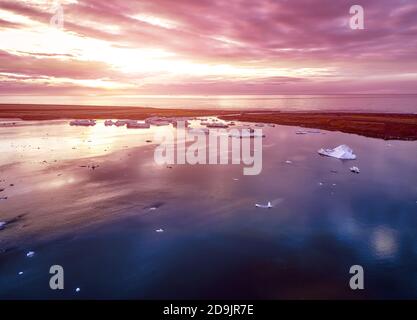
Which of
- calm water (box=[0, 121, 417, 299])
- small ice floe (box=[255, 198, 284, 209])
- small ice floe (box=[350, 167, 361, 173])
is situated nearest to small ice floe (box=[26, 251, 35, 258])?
calm water (box=[0, 121, 417, 299])

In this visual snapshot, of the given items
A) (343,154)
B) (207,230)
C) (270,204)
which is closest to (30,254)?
(207,230)

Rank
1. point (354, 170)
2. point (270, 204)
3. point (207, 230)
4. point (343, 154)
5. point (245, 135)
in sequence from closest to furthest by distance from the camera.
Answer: point (207, 230) < point (270, 204) < point (354, 170) < point (343, 154) < point (245, 135)

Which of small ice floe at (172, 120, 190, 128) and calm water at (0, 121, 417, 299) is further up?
small ice floe at (172, 120, 190, 128)

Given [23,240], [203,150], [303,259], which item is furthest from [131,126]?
[303,259]

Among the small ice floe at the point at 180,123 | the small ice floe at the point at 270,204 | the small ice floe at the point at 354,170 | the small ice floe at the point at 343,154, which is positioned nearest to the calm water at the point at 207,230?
the small ice floe at the point at 270,204

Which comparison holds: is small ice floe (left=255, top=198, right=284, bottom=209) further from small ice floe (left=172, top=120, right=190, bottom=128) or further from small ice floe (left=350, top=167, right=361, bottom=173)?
small ice floe (left=172, top=120, right=190, bottom=128)

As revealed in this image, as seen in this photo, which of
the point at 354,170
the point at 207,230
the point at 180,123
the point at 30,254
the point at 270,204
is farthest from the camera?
the point at 180,123

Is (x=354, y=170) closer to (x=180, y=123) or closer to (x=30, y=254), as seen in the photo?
(x=30, y=254)

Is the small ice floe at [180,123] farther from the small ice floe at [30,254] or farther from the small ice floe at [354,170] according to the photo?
the small ice floe at [30,254]
